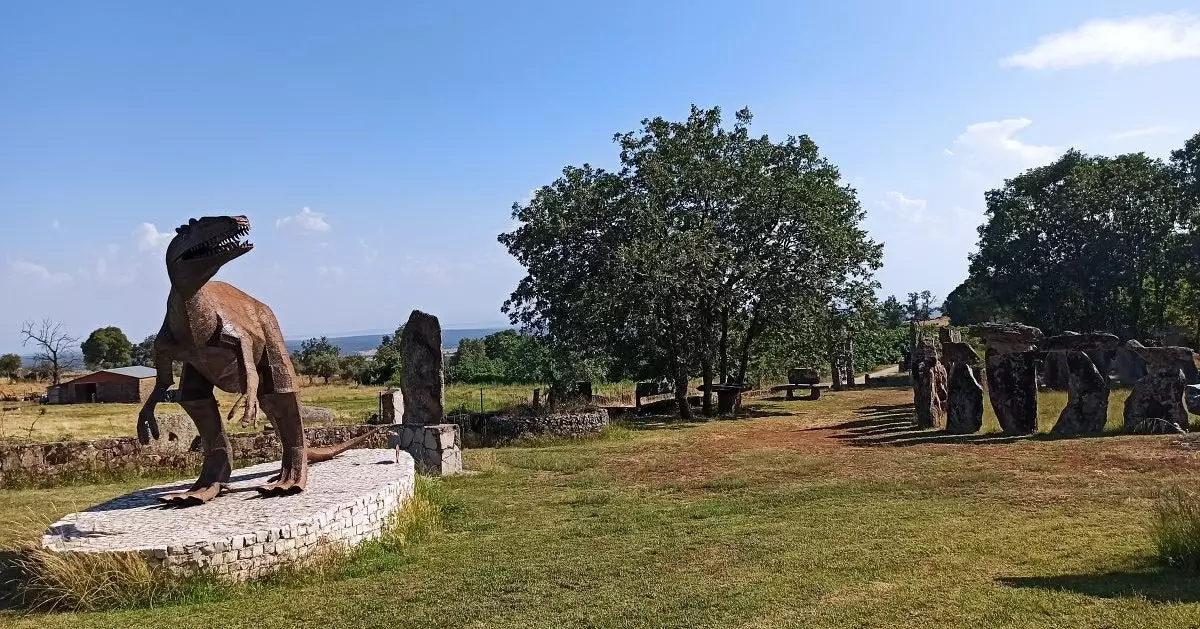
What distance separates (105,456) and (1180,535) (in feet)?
54.4

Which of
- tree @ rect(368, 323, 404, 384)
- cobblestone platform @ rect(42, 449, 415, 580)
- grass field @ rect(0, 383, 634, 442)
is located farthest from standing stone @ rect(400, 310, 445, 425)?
tree @ rect(368, 323, 404, 384)

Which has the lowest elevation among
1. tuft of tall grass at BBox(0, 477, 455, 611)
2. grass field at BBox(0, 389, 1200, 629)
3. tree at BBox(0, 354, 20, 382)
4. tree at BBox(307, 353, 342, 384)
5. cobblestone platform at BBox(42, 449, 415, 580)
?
grass field at BBox(0, 389, 1200, 629)

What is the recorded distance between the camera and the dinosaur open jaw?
27.1 feet

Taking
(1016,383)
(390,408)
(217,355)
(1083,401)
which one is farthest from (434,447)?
(1083,401)

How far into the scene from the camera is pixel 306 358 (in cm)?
6619

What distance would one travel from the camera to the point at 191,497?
913cm

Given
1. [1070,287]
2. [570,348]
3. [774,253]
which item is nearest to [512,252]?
[570,348]

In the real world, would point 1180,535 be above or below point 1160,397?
below

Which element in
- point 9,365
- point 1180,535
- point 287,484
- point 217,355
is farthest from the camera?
point 9,365

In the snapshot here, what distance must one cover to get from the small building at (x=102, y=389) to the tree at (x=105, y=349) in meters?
29.5

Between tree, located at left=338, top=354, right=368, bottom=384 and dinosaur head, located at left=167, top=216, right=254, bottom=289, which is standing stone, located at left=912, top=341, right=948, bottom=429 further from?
tree, located at left=338, top=354, right=368, bottom=384

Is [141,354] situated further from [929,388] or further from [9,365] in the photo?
[929,388]

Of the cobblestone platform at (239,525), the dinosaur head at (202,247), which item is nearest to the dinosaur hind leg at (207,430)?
the cobblestone platform at (239,525)

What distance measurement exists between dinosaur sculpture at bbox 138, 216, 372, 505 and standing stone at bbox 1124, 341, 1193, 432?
48.8 feet
